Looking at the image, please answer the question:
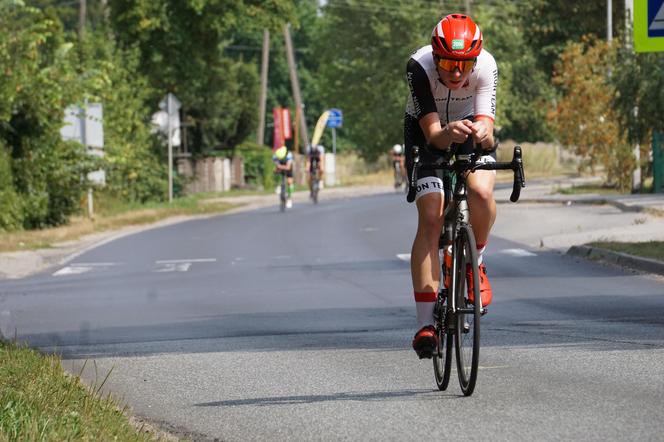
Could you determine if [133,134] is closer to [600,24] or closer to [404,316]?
[600,24]

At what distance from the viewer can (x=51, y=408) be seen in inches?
290

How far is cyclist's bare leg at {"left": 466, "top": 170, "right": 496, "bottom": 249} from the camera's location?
8.20 metres

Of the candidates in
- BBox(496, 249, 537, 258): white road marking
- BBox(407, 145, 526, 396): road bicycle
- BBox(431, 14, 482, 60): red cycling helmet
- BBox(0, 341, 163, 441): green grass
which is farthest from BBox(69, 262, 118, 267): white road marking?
BBox(431, 14, 482, 60): red cycling helmet

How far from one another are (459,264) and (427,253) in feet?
1.15

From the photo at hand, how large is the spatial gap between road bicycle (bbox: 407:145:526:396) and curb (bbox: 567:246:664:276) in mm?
9016

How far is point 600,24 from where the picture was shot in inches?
2051

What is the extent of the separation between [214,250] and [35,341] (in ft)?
44.4


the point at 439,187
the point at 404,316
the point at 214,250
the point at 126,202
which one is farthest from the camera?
the point at 126,202

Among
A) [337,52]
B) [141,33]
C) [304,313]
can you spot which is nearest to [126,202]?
[141,33]

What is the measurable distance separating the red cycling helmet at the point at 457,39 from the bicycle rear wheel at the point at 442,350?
1.31m

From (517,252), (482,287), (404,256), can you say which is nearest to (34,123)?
(404,256)

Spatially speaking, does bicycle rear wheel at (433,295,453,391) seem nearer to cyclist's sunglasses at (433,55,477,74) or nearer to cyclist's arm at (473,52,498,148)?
cyclist's arm at (473,52,498,148)

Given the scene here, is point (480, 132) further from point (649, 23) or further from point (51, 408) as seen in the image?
point (649, 23)

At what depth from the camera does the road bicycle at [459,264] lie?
790cm
